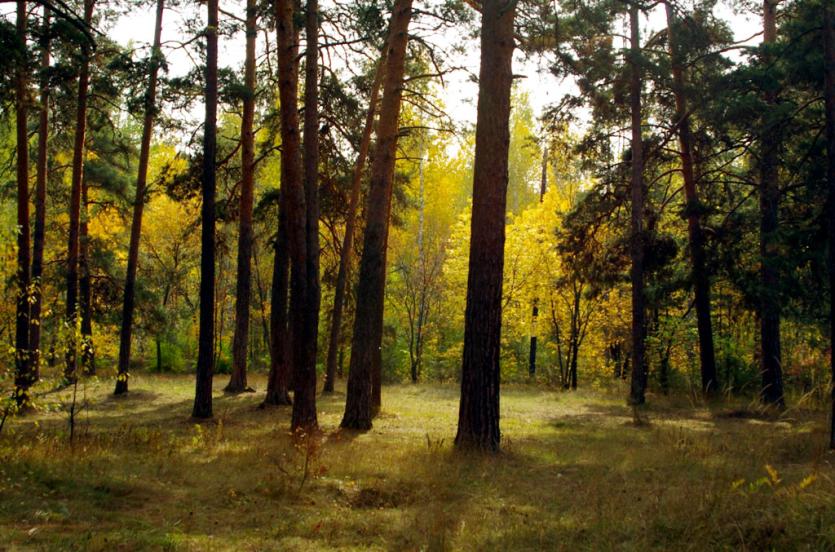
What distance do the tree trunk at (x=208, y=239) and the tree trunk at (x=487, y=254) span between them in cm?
602

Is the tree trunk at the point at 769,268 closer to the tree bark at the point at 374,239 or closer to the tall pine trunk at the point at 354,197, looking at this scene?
the tree bark at the point at 374,239

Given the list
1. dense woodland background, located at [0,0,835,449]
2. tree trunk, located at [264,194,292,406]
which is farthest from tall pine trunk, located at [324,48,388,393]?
tree trunk, located at [264,194,292,406]

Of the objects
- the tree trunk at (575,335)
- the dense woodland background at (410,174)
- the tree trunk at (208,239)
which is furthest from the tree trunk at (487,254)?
the tree trunk at (575,335)

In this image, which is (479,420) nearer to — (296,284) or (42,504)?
(296,284)

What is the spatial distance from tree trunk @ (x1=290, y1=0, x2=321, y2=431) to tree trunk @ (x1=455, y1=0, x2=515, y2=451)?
9.64ft

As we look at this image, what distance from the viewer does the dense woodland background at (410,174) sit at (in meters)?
9.75

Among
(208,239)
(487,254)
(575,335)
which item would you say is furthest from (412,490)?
(575,335)

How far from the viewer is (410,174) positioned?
19.7 metres

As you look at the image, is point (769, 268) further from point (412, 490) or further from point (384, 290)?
point (412, 490)

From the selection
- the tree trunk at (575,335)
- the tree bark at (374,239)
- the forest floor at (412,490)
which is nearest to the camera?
the forest floor at (412,490)

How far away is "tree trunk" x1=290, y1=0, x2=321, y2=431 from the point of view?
11188 millimetres

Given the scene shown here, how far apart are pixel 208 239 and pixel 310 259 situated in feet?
6.83

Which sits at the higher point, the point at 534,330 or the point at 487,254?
the point at 487,254

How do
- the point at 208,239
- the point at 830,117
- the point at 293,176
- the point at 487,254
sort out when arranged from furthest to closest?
the point at 208,239
the point at 293,176
the point at 487,254
the point at 830,117
